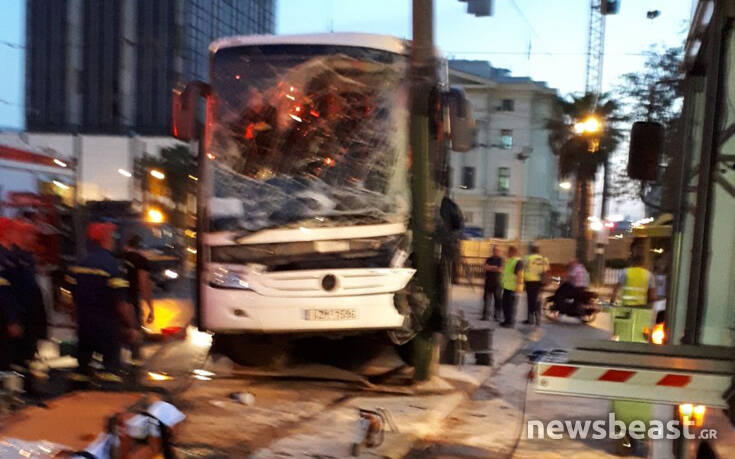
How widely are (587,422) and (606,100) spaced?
91.2ft

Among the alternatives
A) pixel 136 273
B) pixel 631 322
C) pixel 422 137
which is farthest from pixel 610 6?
pixel 136 273

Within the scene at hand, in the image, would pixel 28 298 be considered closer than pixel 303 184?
Yes

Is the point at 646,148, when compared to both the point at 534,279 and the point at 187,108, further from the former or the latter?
the point at 534,279

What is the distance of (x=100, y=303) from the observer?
632 cm

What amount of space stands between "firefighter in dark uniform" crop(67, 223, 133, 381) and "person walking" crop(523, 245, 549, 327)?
409 inches

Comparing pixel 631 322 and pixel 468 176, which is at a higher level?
pixel 468 176

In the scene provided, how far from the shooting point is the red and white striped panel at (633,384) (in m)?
3.06

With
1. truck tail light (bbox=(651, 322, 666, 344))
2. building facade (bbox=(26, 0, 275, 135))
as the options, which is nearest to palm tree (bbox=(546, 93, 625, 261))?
building facade (bbox=(26, 0, 275, 135))

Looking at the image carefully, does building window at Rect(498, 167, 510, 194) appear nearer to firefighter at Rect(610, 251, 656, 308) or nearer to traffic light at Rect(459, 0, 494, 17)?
traffic light at Rect(459, 0, 494, 17)

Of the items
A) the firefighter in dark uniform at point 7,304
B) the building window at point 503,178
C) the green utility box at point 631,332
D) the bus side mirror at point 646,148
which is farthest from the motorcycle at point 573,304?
the building window at point 503,178

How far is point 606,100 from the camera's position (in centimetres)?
3284

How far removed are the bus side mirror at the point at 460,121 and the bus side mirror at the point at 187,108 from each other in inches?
102

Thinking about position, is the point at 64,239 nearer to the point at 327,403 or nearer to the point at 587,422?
the point at 327,403

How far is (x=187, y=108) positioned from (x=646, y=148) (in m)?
5.05
